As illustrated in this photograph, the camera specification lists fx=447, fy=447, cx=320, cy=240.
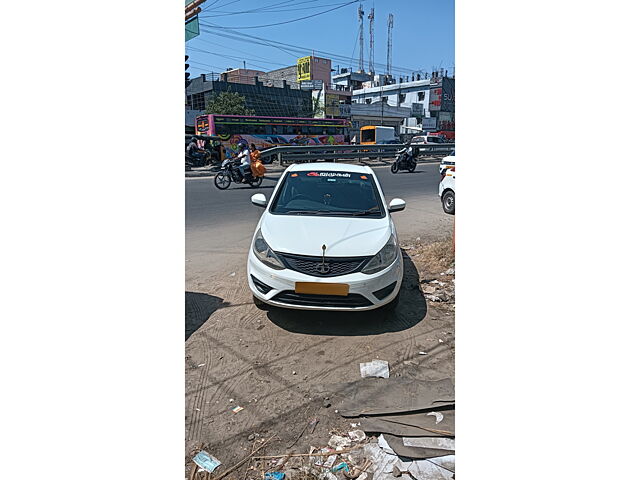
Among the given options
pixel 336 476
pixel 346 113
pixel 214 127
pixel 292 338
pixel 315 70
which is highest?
pixel 315 70

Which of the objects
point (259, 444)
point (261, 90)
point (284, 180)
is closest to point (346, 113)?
point (261, 90)

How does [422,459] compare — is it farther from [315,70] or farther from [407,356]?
[315,70]

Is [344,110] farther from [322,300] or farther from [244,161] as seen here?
[322,300]

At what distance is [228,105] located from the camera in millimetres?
36094

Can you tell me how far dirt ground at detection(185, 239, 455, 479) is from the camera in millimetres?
2690

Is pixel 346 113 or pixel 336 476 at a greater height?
pixel 346 113

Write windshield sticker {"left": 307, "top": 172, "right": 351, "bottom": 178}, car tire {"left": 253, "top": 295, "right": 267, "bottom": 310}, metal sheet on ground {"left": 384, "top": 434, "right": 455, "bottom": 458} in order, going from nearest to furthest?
metal sheet on ground {"left": 384, "top": 434, "right": 455, "bottom": 458} → car tire {"left": 253, "top": 295, "right": 267, "bottom": 310} → windshield sticker {"left": 307, "top": 172, "right": 351, "bottom": 178}

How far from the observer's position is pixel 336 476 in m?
2.36

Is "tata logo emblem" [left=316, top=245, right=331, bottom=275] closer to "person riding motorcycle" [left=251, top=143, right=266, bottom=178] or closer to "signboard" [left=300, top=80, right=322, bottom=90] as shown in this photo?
"person riding motorcycle" [left=251, top=143, right=266, bottom=178]

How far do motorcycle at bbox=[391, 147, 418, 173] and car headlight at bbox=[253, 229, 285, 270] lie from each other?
1652 centimetres

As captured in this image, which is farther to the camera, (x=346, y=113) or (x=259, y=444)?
(x=346, y=113)

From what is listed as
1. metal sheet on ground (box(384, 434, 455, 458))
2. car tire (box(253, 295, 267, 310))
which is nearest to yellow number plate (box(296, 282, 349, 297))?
car tire (box(253, 295, 267, 310))

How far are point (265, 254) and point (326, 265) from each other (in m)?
0.61

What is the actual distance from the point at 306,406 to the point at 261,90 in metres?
42.0
